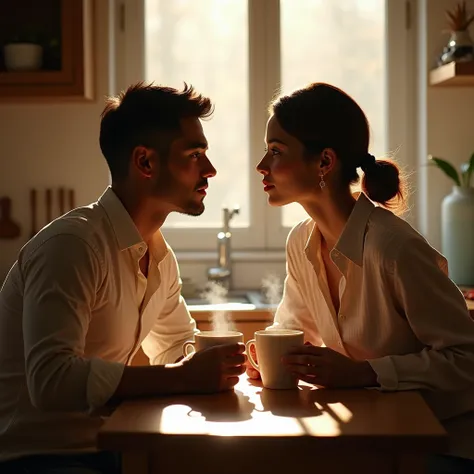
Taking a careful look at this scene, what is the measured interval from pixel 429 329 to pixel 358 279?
0.23 m

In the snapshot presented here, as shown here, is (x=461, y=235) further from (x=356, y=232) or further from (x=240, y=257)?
(x=356, y=232)

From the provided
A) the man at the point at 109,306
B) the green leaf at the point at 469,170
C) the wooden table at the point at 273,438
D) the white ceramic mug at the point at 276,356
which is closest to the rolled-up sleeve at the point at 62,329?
the man at the point at 109,306

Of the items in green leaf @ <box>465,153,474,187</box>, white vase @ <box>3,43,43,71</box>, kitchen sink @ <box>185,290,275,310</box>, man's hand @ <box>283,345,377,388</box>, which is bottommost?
kitchen sink @ <box>185,290,275,310</box>

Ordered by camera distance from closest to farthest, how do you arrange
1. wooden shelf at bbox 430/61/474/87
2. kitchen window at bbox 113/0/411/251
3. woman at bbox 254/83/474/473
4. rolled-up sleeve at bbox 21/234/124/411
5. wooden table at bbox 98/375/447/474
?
wooden table at bbox 98/375/447/474 → rolled-up sleeve at bbox 21/234/124/411 → woman at bbox 254/83/474/473 → wooden shelf at bbox 430/61/474/87 → kitchen window at bbox 113/0/411/251

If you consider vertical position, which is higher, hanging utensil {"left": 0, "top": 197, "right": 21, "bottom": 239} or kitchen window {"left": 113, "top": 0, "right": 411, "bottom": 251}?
kitchen window {"left": 113, "top": 0, "right": 411, "bottom": 251}

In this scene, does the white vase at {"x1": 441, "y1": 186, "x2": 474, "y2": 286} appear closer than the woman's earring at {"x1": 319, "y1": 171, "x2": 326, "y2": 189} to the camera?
No

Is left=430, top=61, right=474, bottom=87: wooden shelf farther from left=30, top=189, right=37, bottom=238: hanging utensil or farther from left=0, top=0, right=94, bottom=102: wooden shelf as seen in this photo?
left=30, top=189, right=37, bottom=238: hanging utensil

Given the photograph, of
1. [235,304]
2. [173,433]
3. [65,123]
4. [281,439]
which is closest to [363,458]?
[281,439]

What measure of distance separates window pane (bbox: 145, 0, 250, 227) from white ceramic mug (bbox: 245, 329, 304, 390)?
6.65ft

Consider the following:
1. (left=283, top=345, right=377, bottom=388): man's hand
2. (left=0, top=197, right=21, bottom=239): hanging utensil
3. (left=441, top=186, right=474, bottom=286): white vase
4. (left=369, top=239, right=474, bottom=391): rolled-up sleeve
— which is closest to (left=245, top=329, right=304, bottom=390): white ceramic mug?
(left=283, top=345, right=377, bottom=388): man's hand

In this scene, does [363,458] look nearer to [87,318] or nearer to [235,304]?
[87,318]

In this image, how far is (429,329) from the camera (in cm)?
156

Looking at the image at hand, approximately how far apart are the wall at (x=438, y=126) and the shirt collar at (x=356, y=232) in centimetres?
156

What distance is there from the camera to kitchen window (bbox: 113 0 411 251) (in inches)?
136
